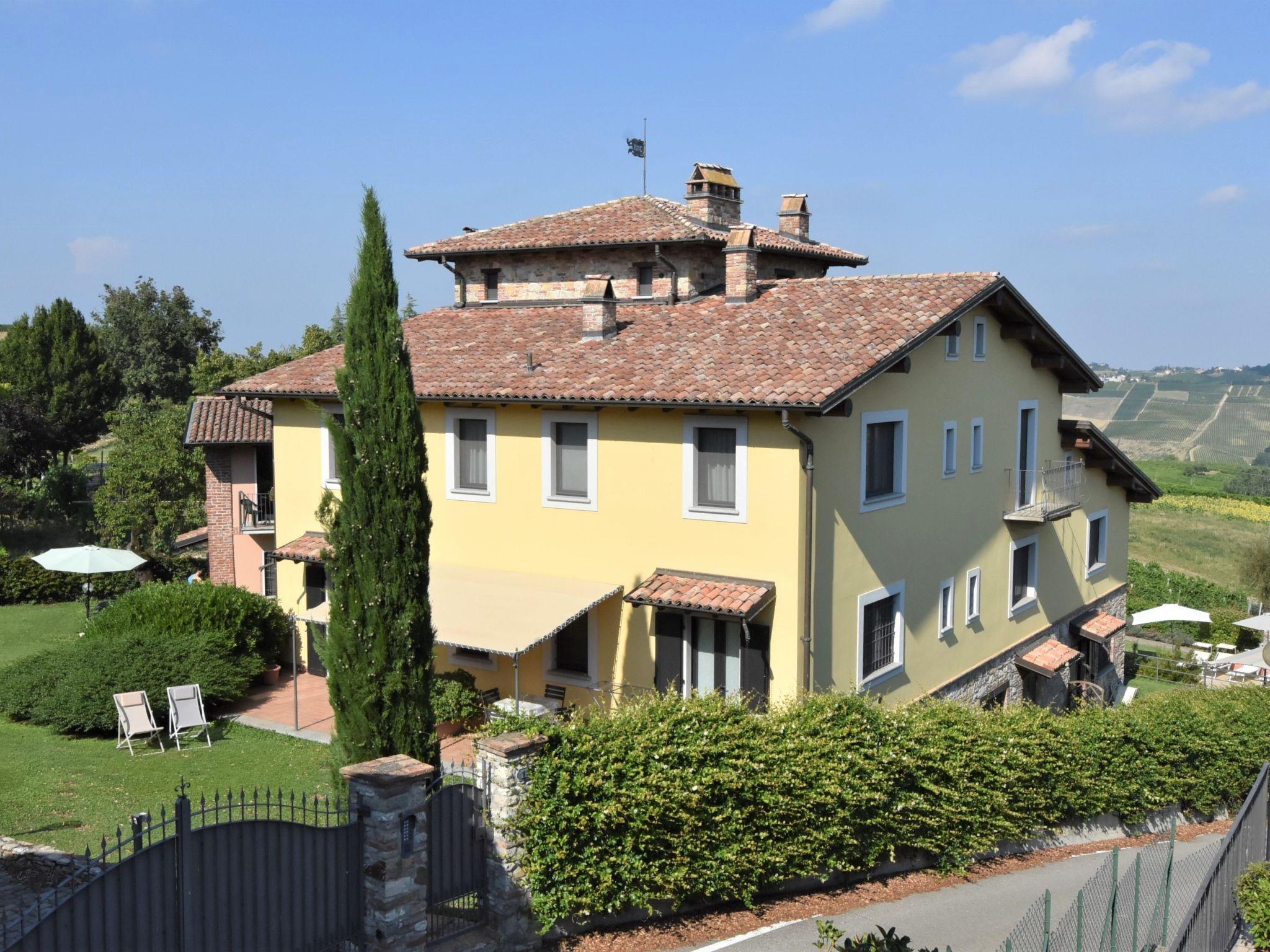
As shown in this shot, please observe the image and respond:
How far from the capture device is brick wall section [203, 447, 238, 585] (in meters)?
28.1

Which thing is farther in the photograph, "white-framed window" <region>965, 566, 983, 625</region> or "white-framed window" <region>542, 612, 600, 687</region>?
"white-framed window" <region>965, 566, 983, 625</region>

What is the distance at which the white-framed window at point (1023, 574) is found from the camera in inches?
958

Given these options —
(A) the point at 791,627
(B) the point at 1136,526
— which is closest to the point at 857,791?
(A) the point at 791,627

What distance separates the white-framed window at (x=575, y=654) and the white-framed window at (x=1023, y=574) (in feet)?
34.7

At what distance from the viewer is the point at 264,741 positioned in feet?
59.4

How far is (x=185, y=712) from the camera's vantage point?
1769 centimetres

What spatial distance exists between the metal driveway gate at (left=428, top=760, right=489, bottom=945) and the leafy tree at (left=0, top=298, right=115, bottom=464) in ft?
198

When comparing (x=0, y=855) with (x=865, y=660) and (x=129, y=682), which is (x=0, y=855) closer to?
(x=129, y=682)

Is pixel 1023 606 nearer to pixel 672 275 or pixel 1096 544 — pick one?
pixel 1096 544

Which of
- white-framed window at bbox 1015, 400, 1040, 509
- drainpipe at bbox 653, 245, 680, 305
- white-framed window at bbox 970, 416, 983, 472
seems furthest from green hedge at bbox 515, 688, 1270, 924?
drainpipe at bbox 653, 245, 680, 305

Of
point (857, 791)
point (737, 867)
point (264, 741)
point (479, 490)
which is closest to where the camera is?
point (737, 867)

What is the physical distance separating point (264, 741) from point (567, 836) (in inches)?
368

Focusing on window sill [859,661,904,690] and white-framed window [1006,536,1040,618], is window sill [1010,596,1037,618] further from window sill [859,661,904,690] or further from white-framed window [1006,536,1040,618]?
window sill [859,661,904,690]

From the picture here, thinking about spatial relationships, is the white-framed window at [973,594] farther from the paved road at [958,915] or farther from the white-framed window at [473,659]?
the white-framed window at [473,659]
